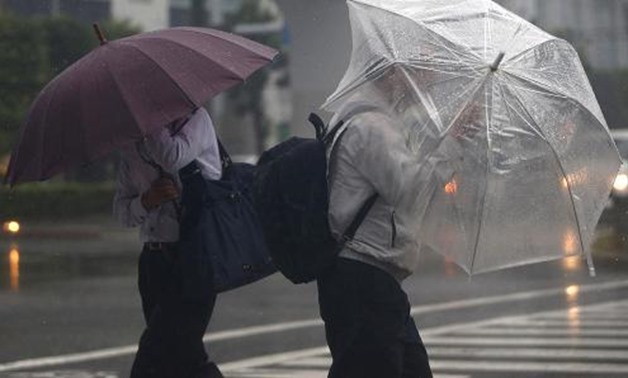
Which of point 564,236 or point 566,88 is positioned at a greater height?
point 566,88

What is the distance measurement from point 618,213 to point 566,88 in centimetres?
1811

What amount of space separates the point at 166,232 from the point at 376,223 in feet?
3.29

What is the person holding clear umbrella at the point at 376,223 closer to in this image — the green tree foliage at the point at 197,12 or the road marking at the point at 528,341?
the road marking at the point at 528,341

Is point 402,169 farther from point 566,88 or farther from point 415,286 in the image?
point 415,286

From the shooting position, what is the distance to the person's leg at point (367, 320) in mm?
4945

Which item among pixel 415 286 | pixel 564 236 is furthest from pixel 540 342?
pixel 564 236

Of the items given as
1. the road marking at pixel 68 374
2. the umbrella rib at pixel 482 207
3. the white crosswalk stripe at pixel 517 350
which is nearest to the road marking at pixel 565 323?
the white crosswalk stripe at pixel 517 350

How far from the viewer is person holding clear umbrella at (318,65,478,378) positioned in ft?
16.1

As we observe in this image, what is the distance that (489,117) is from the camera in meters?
4.93

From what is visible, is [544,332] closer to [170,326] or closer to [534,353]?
[534,353]

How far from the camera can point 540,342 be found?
10.7m

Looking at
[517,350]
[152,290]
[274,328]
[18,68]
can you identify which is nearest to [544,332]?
[517,350]

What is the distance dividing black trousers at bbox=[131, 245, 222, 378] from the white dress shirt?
99 mm

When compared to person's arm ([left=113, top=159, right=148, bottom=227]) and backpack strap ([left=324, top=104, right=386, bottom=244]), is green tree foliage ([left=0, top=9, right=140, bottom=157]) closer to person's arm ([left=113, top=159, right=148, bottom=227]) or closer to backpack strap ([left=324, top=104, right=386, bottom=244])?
person's arm ([left=113, top=159, right=148, bottom=227])
